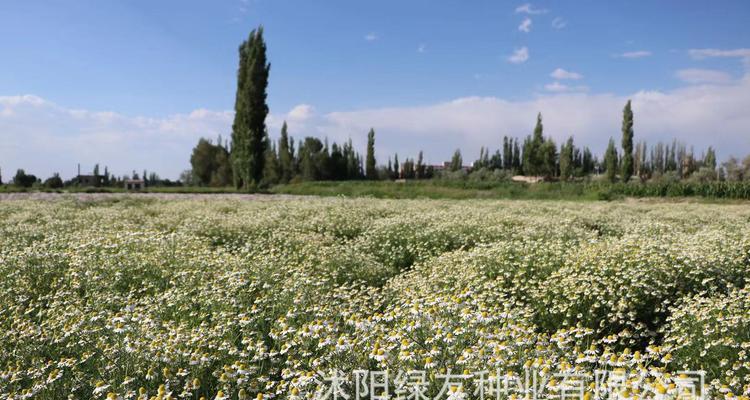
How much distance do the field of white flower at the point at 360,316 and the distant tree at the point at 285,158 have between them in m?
→ 64.0

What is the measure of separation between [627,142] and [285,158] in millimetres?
45691

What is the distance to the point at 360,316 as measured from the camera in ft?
14.5

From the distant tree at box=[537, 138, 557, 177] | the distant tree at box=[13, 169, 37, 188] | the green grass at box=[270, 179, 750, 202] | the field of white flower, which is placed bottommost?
the field of white flower

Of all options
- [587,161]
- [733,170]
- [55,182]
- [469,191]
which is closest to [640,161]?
[587,161]

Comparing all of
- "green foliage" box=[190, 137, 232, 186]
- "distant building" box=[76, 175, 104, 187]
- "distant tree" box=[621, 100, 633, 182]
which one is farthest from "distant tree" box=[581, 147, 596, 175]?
"distant building" box=[76, 175, 104, 187]

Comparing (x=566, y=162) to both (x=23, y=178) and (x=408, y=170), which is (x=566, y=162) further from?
(x=23, y=178)

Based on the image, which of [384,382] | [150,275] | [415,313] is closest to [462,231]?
[150,275]

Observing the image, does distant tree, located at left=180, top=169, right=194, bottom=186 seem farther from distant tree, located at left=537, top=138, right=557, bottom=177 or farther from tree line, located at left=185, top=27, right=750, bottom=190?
distant tree, located at left=537, top=138, right=557, bottom=177

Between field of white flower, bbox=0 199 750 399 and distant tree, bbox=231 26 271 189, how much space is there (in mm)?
34019

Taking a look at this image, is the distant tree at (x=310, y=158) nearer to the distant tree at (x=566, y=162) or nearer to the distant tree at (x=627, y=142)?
the distant tree at (x=566, y=162)

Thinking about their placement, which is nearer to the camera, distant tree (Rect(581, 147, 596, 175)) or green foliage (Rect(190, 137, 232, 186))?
green foliage (Rect(190, 137, 232, 186))

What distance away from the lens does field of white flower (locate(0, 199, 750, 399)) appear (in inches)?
134

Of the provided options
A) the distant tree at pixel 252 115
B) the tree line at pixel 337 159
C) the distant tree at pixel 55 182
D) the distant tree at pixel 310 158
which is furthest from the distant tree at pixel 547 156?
the distant tree at pixel 55 182

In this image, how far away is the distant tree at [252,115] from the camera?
42938 mm
